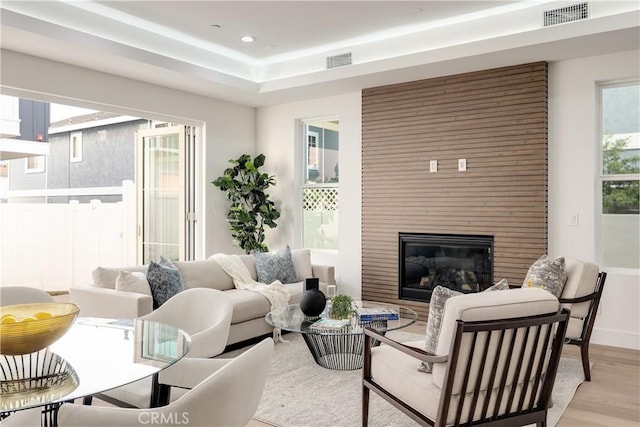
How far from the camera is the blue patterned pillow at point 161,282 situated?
152 inches

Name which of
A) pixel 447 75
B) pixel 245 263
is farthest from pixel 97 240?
pixel 447 75

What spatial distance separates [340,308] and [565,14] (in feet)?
10.1

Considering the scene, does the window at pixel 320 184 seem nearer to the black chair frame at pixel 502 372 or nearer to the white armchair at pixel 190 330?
the white armchair at pixel 190 330

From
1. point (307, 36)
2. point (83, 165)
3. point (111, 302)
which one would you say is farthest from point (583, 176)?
point (83, 165)

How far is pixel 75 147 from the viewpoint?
27.9 feet

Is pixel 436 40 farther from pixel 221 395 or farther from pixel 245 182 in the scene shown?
pixel 221 395

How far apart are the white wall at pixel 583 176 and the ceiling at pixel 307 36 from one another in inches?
8.1

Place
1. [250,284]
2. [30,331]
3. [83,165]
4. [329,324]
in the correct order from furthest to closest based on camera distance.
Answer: [83,165] < [250,284] < [329,324] < [30,331]

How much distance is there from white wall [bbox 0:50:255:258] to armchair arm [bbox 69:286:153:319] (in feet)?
6.57

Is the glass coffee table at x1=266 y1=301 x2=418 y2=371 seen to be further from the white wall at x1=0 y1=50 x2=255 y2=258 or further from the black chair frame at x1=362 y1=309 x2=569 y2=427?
the white wall at x1=0 y1=50 x2=255 y2=258

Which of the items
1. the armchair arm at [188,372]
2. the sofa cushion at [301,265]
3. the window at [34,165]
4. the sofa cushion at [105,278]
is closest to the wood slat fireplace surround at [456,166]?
the sofa cushion at [301,265]

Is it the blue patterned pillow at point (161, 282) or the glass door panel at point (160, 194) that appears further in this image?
the glass door panel at point (160, 194)

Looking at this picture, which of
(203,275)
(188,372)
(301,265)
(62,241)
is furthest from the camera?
(62,241)

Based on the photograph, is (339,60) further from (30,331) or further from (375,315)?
(30,331)
